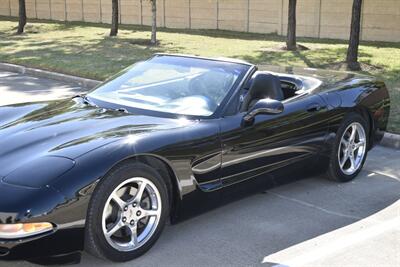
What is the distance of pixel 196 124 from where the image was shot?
4.14 meters

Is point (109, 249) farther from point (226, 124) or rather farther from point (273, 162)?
point (273, 162)

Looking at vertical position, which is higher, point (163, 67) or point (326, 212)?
point (163, 67)

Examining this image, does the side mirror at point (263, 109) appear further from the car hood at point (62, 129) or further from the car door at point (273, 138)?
the car hood at point (62, 129)

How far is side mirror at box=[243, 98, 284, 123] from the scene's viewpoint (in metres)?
4.33

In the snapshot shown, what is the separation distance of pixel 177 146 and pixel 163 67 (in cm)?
133

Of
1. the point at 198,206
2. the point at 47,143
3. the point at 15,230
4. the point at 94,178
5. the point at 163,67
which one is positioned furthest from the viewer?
the point at 163,67

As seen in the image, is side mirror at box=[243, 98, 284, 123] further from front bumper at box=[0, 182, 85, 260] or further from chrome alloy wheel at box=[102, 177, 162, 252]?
front bumper at box=[0, 182, 85, 260]

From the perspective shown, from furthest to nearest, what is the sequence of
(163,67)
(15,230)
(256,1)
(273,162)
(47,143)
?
(256,1)
(163,67)
(273,162)
(47,143)
(15,230)

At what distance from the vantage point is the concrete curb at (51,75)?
11.6m

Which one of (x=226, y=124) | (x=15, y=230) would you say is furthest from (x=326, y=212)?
(x=15, y=230)

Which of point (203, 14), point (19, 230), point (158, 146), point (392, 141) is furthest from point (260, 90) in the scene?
point (203, 14)

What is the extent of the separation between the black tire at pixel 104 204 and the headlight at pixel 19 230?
32 centimetres

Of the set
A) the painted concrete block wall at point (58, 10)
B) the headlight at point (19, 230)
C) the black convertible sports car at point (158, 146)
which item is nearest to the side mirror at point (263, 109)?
the black convertible sports car at point (158, 146)

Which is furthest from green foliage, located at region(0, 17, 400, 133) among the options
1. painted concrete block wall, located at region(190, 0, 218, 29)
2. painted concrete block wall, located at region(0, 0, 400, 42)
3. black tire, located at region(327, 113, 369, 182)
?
painted concrete block wall, located at region(190, 0, 218, 29)
